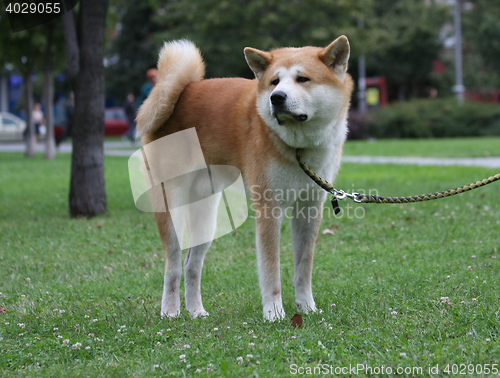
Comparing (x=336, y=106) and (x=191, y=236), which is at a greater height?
(x=336, y=106)

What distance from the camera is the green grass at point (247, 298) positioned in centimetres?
303

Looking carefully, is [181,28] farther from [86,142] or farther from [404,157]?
[86,142]

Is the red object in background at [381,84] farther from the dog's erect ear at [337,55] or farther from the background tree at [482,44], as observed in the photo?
the dog's erect ear at [337,55]

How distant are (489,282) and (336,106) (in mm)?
1832

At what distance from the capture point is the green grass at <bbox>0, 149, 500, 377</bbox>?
3.03m

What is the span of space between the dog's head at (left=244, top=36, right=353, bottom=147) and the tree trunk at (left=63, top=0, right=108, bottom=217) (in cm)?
401

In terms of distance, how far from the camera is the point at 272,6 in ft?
84.6

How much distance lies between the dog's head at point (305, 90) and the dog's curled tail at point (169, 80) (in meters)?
0.83

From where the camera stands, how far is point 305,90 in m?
3.42

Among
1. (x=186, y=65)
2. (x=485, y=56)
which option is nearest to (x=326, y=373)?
Answer: (x=186, y=65)

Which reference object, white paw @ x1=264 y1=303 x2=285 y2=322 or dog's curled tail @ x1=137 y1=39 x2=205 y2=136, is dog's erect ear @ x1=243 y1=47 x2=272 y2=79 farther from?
white paw @ x1=264 y1=303 x2=285 y2=322

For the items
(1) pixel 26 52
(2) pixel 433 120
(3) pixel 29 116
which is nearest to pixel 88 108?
(1) pixel 26 52

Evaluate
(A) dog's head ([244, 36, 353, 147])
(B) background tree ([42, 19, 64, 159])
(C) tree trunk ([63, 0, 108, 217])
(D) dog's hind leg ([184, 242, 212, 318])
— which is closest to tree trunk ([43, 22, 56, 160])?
(B) background tree ([42, 19, 64, 159])

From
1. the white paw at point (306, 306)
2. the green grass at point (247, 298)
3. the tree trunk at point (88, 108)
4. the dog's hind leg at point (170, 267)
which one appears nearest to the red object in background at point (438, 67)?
the green grass at point (247, 298)
